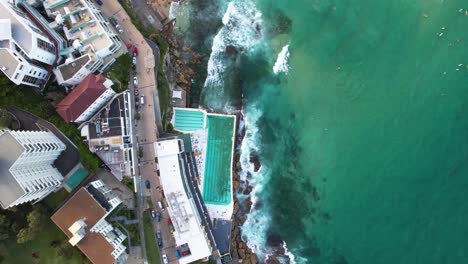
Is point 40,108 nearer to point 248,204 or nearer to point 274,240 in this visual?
point 248,204

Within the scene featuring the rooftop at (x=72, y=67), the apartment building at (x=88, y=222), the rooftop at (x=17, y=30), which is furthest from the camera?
the rooftop at (x=72, y=67)

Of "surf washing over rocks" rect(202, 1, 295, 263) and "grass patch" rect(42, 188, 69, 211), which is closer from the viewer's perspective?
"grass patch" rect(42, 188, 69, 211)

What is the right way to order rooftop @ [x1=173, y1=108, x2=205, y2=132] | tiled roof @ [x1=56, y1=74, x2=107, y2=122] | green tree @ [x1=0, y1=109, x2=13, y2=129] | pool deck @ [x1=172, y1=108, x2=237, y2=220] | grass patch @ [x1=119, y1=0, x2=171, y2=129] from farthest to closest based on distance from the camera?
rooftop @ [x1=173, y1=108, x2=205, y2=132] → pool deck @ [x1=172, y1=108, x2=237, y2=220] → grass patch @ [x1=119, y1=0, x2=171, y2=129] → tiled roof @ [x1=56, y1=74, x2=107, y2=122] → green tree @ [x1=0, y1=109, x2=13, y2=129]

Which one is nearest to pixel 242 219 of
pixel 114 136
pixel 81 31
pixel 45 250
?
pixel 114 136

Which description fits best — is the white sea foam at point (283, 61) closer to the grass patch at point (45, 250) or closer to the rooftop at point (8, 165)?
the rooftop at point (8, 165)

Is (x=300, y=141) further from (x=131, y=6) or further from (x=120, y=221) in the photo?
(x=131, y=6)

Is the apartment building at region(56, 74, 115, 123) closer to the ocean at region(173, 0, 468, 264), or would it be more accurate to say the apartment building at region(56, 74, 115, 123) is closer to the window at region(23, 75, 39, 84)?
the window at region(23, 75, 39, 84)

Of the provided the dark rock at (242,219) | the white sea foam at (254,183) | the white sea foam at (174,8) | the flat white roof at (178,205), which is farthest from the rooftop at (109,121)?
the dark rock at (242,219)

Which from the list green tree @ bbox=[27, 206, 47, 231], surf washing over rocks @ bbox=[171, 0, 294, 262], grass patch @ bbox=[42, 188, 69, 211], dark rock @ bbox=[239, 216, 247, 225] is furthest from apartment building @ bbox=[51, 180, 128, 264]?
surf washing over rocks @ bbox=[171, 0, 294, 262]
